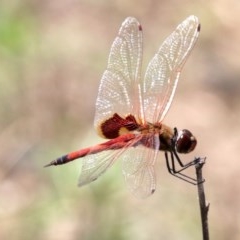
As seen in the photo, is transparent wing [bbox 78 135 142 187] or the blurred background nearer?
transparent wing [bbox 78 135 142 187]

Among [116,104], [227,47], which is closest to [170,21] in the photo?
[227,47]

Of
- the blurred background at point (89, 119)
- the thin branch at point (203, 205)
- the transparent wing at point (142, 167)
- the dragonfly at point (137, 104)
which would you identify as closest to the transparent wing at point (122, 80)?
the dragonfly at point (137, 104)

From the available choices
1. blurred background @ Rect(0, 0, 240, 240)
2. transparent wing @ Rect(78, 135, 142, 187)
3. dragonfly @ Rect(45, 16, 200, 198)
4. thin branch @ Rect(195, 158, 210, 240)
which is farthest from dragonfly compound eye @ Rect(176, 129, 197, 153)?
blurred background @ Rect(0, 0, 240, 240)

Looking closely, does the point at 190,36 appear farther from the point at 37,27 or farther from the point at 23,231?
the point at 37,27

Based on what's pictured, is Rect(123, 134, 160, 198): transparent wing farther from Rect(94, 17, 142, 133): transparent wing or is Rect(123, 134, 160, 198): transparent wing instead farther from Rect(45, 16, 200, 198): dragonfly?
Answer: Rect(94, 17, 142, 133): transparent wing

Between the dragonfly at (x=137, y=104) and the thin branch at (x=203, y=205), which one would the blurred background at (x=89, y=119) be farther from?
the thin branch at (x=203, y=205)

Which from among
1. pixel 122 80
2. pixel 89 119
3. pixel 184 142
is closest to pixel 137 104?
pixel 122 80

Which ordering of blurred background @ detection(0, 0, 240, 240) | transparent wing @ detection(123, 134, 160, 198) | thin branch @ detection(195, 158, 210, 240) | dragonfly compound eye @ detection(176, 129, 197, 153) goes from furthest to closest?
blurred background @ detection(0, 0, 240, 240) < dragonfly compound eye @ detection(176, 129, 197, 153) < transparent wing @ detection(123, 134, 160, 198) < thin branch @ detection(195, 158, 210, 240)
